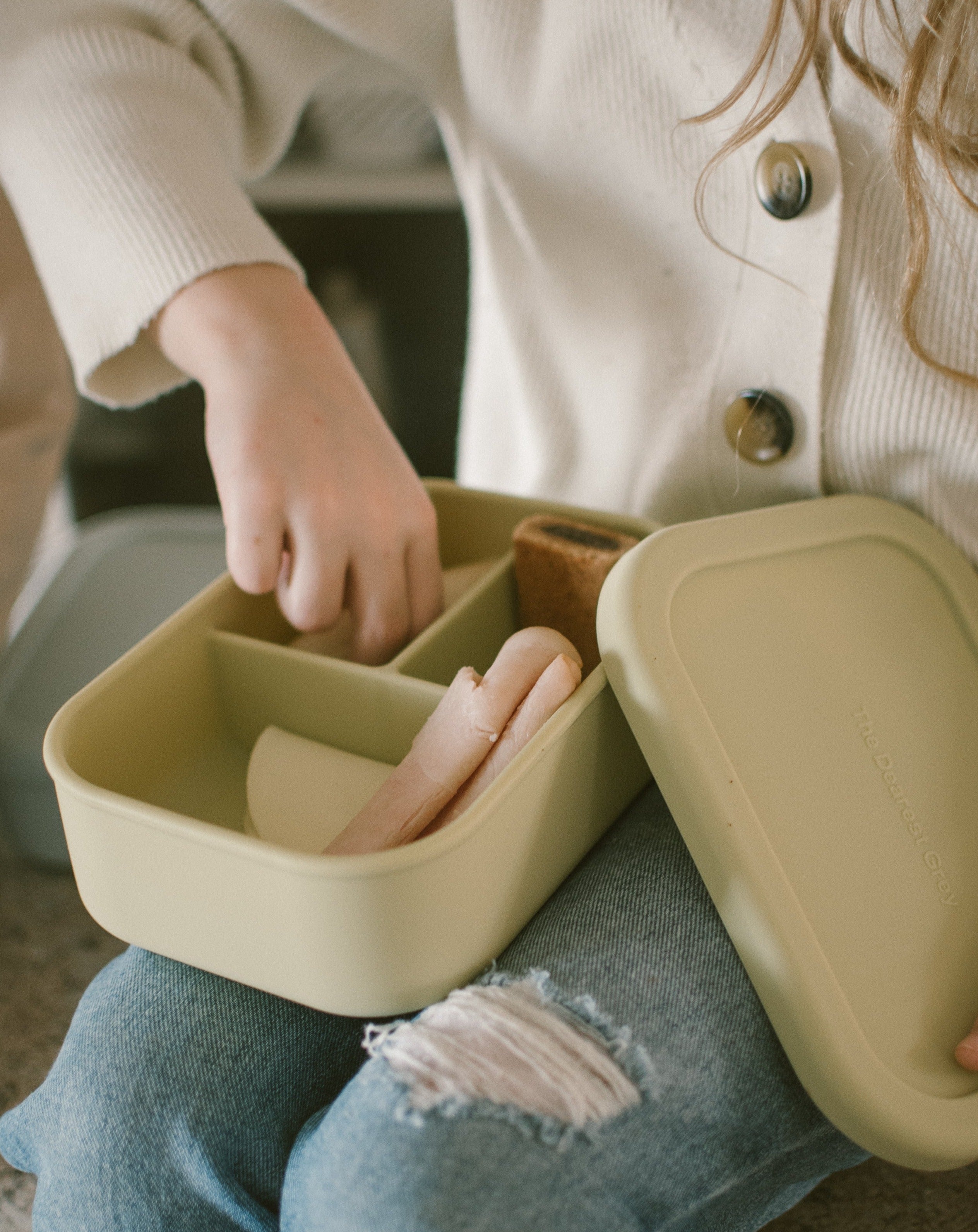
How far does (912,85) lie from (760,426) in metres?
0.19

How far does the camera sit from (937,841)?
486mm

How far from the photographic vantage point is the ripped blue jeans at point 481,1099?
0.38 meters

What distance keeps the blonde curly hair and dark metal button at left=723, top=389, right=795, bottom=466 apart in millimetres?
86

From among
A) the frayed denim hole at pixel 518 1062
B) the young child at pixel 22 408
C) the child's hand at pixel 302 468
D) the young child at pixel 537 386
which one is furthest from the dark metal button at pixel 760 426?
the young child at pixel 22 408

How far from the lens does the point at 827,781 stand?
47cm

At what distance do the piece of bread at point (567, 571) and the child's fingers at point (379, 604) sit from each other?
0.07m

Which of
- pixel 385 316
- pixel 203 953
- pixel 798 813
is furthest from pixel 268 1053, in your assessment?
pixel 385 316

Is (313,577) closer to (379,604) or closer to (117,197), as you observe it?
(379,604)

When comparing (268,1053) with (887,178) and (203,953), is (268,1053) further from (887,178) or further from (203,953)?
(887,178)

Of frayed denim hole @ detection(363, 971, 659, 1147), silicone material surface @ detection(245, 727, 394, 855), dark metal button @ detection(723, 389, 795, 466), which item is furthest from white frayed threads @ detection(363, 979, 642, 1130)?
dark metal button @ detection(723, 389, 795, 466)

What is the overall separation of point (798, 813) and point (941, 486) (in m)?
0.24

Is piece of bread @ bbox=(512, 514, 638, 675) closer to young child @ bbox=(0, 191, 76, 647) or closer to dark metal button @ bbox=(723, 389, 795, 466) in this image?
dark metal button @ bbox=(723, 389, 795, 466)

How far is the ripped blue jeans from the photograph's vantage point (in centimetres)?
38

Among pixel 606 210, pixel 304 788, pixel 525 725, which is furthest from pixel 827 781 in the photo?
pixel 606 210
